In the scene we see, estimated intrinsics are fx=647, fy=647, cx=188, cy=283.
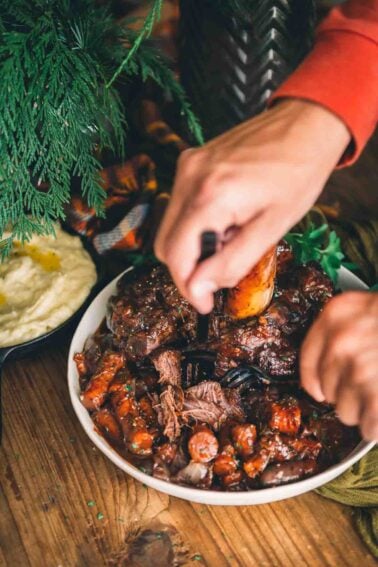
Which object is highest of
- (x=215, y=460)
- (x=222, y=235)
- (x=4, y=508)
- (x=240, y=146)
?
(x=240, y=146)

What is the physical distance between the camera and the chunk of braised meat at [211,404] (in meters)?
1.51

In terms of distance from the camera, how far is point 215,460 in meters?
1.44

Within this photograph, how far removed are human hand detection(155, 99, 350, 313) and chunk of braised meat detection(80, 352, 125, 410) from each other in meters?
0.56

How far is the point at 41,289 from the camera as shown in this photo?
192 cm

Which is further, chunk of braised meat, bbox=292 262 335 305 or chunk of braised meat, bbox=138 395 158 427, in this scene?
chunk of braised meat, bbox=292 262 335 305

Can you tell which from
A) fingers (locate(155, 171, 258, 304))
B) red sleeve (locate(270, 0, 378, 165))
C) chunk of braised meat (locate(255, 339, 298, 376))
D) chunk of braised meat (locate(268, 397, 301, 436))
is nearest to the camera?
fingers (locate(155, 171, 258, 304))

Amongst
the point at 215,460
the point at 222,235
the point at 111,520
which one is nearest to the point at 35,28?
the point at 222,235

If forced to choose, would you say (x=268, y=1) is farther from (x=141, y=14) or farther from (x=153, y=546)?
(x=153, y=546)

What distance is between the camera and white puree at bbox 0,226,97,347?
181 cm

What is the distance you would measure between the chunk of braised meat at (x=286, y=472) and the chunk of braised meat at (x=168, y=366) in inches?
11.8

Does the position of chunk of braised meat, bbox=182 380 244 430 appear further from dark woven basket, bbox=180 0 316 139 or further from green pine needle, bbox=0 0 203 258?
dark woven basket, bbox=180 0 316 139

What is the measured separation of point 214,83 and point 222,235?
104cm

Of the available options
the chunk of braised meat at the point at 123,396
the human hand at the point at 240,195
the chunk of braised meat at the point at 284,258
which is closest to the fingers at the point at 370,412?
the human hand at the point at 240,195

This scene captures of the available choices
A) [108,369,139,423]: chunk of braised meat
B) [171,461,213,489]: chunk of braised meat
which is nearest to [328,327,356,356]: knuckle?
[171,461,213,489]: chunk of braised meat
